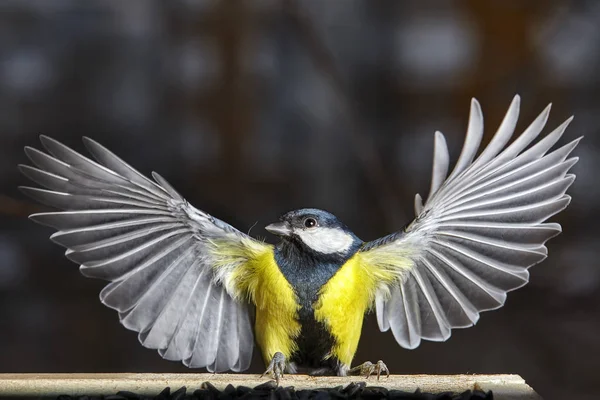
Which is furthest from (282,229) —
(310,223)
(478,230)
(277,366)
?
(478,230)

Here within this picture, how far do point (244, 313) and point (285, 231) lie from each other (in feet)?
0.91

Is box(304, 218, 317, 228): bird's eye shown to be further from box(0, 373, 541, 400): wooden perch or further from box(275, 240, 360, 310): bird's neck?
box(0, 373, 541, 400): wooden perch

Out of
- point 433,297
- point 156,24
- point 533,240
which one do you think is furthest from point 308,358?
point 156,24

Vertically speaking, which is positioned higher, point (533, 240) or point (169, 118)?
point (169, 118)

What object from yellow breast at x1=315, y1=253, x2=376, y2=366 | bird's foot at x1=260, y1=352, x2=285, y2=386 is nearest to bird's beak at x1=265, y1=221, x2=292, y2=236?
yellow breast at x1=315, y1=253, x2=376, y2=366

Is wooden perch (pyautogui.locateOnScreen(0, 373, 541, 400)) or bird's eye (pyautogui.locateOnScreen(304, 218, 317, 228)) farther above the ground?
bird's eye (pyautogui.locateOnScreen(304, 218, 317, 228))

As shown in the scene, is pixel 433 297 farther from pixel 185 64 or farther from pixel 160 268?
pixel 185 64

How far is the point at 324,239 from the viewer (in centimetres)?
192

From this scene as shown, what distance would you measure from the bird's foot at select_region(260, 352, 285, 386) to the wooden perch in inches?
1.0

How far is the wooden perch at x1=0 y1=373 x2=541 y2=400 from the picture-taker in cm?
170

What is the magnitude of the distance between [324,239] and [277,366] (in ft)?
0.97

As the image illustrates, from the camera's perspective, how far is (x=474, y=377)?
5.81 feet

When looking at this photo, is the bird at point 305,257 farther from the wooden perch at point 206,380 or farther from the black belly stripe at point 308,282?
the wooden perch at point 206,380

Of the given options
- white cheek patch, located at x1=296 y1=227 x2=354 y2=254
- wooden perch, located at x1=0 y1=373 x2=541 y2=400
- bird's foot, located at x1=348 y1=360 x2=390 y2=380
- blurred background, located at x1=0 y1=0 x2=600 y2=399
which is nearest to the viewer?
wooden perch, located at x1=0 y1=373 x2=541 y2=400
